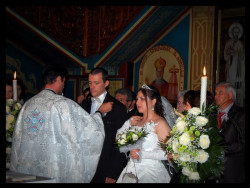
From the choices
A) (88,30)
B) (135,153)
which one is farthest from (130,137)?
(88,30)

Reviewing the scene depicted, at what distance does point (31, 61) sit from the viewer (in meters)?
13.6

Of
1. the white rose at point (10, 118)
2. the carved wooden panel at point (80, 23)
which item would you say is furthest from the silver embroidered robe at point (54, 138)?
the carved wooden panel at point (80, 23)

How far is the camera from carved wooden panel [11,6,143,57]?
36.4 ft

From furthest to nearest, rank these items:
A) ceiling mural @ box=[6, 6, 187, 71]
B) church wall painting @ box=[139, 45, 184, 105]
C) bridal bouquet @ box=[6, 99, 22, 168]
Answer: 1. church wall painting @ box=[139, 45, 184, 105]
2. ceiling mural @ box=[6, 6, 187, 71]
3. bridal bouquet @ box=[6, 99, 22, 168]

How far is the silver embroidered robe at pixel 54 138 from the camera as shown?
4.40 meters

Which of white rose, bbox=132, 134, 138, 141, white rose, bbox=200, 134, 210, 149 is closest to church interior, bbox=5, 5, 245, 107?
white rose, bbox=132, 134, 138, 141

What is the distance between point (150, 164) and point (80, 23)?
8.29 meters

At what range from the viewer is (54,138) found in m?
4.42

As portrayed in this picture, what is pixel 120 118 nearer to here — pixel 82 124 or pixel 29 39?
pixel 82 124

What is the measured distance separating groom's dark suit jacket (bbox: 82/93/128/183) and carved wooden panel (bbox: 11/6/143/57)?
559 centimetres

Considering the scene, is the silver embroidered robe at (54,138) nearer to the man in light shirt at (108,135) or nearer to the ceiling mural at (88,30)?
the man in light shirt at (108,135)

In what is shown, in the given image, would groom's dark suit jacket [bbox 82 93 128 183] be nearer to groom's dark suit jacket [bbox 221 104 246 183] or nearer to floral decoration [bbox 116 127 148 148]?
floral decoration [bbox 116 127 148 148]

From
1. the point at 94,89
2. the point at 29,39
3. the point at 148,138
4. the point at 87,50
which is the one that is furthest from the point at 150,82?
the point at 148,138

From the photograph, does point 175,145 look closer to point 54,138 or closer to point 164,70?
point 54,138
